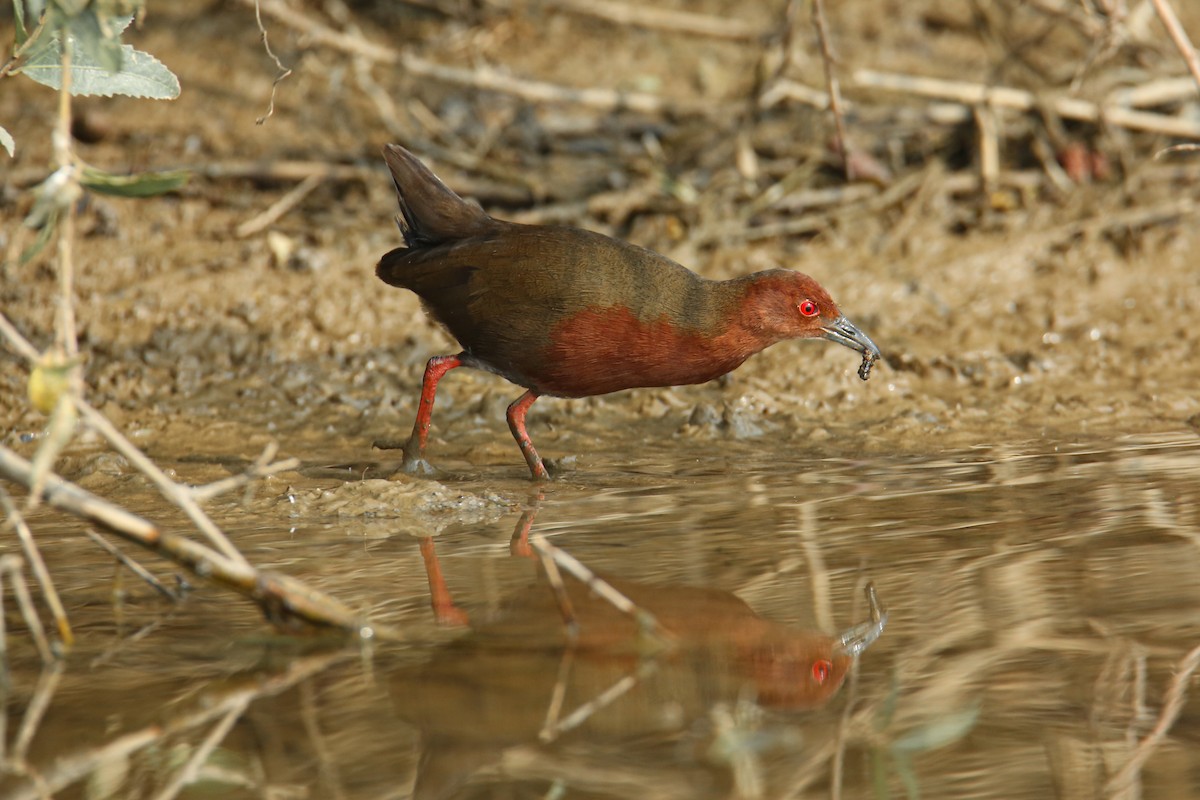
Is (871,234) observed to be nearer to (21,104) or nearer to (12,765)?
(21,104)

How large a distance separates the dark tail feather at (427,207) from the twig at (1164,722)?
3.29m

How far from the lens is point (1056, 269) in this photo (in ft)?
23.6

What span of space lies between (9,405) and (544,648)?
3.65 metres

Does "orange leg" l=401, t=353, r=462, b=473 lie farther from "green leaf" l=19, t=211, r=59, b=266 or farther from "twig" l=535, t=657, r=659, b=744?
"green leaf" l=19, t=211, r=59, b=266

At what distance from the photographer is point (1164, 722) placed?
8.80 feet

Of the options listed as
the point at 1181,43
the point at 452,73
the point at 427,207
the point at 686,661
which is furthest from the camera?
the point at 452,73

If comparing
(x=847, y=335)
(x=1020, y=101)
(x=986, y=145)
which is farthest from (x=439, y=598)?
(x=1020, y=101)

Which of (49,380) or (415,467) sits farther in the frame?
(415,467)

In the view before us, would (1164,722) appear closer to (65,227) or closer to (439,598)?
(439,598)

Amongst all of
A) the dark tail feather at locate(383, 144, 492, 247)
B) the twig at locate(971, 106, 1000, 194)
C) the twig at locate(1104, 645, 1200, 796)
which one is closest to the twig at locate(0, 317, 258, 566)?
the twig at locate(1104, 645, 1200, 796)

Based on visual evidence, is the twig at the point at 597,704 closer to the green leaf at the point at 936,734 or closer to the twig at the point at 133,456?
the green leaf at the point at 936,734

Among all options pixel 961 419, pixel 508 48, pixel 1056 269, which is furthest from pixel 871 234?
pixel 508 48

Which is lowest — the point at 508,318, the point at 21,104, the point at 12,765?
the point at 12,765

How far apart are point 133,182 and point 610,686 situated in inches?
56.7
